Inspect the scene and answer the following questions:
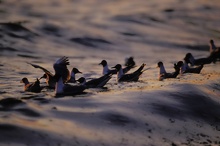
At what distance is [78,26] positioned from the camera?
32.2 meters

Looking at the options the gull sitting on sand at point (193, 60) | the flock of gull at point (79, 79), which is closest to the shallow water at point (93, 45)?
the flock of gull at point (79, 79)

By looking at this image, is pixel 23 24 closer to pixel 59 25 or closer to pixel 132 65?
pixel 59 25

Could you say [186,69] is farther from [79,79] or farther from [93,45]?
[93,45]

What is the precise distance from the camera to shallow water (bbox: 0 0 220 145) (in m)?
12.3

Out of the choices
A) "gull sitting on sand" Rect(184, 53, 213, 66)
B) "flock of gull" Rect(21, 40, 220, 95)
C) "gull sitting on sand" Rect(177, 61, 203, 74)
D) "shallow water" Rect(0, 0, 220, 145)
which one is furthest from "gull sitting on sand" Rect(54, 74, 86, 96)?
"gull sitting on sand" Rect(184, 53, 213, 66)

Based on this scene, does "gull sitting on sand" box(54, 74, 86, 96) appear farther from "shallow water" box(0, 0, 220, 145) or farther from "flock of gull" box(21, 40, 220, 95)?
"shallow water" box(0, 0, 220, 145)

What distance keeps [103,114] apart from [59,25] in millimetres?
20131

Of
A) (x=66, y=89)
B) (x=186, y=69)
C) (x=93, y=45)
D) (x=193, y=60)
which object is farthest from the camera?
(x=93, y=45)

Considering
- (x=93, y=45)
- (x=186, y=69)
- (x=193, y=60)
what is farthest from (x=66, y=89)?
(x=93, y=45)

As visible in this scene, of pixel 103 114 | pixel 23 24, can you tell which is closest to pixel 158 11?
pixel 23 24

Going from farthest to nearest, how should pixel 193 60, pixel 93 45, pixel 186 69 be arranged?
1. pixel 93 45
2. pixel 193 60
3. pixel 186 69

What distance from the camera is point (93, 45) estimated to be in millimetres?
28391

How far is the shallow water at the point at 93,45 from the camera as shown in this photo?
485 inches

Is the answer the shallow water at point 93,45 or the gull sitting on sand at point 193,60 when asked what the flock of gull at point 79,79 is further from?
the shallow water at point 93,45
